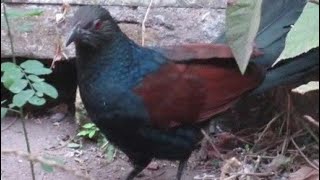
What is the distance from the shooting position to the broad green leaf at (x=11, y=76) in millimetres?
2088

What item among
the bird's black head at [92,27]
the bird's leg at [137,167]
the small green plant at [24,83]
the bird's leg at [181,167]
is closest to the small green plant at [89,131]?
the bird's leg at [137,167]

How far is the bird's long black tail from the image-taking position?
298 centimetres

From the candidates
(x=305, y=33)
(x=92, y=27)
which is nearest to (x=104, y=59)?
(x=92, y=27)

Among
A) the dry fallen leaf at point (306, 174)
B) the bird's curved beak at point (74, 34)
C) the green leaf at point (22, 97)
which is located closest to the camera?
the green leaf at point (22, 97)

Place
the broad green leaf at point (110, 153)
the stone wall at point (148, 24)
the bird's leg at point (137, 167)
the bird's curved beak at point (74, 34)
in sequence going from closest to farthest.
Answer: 1. the bird's curved beak at point (74, 34)
2. the bird's leg at point (137, 167)
3. the broad green leaf at point (110, 153)
4. the stone wall at point (148, 24)

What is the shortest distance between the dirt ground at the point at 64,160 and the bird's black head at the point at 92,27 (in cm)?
56

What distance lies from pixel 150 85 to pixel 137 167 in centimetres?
45

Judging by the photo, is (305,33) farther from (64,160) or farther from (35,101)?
(64,160)

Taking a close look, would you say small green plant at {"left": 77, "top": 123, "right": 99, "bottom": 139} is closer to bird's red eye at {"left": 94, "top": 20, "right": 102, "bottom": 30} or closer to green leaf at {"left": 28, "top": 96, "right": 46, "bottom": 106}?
bird's red eye at {"left": 94, "top": 20, "right": 102, "bottom": 30}

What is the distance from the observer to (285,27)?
3.01 metres

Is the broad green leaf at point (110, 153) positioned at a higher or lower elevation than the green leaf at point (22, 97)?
lower

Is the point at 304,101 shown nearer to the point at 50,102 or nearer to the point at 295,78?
the point at 295,78

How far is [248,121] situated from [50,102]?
37.3 inches

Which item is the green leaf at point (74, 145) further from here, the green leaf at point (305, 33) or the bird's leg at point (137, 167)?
the green leaf at point (305, 33)
